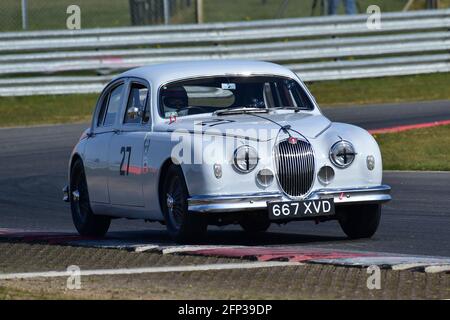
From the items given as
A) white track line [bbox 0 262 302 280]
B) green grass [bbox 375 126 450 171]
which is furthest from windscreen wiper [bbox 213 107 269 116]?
green grass [bbox 375 126 450 171]

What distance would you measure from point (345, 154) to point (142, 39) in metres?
14.7

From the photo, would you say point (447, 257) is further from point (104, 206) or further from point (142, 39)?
point (142, 39)

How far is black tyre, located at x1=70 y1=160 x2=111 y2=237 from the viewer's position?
462 inches

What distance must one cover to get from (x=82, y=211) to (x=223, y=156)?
101 inches

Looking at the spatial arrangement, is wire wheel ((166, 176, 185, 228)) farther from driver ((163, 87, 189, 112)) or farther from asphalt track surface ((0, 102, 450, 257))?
driver ((163, 87, 189, 112))

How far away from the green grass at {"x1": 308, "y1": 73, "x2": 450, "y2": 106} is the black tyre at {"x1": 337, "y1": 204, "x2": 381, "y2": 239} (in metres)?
13.1

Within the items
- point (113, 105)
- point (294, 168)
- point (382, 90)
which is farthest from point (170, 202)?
point (382, 90)

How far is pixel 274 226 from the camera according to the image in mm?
12047

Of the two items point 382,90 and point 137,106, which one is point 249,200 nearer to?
point 137,106

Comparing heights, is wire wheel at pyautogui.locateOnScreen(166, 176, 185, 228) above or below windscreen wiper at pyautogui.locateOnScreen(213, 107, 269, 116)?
below

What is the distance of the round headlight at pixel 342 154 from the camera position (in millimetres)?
9961

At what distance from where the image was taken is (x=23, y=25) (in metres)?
23.9

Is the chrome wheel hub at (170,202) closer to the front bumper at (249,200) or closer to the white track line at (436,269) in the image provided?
the front bumper at (249,200)

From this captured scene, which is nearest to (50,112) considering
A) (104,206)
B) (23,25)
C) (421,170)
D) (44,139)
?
(23,25)
